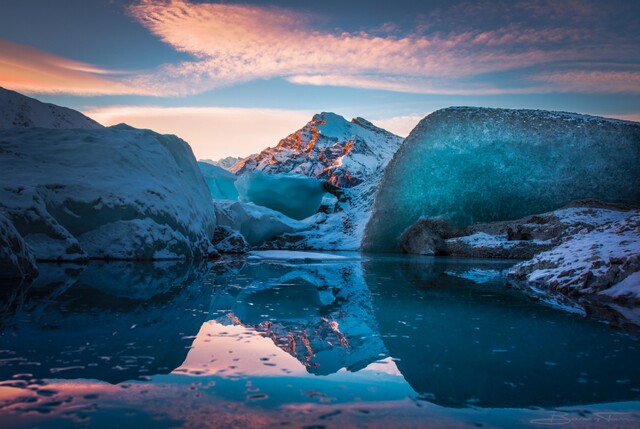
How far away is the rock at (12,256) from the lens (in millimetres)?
4668

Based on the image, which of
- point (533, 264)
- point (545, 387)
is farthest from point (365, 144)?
point (545, 387)

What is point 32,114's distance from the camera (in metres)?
11.3

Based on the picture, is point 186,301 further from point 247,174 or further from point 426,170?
point 247,174

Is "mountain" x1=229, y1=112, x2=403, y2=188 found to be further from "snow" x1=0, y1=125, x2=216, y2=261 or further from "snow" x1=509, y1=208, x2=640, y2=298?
"snow" x1=509, y1=208, x2=640, y2=298

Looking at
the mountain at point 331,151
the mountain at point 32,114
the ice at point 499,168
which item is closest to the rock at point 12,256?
the mountain at point 32,114

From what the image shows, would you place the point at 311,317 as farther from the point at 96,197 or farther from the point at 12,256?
the point at 96,197

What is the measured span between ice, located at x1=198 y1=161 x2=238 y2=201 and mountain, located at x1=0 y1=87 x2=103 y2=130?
919 inches

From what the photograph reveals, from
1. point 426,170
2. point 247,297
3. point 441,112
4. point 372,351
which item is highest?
point 441,112

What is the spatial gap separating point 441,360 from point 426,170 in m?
19.5

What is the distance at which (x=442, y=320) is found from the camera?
302cm

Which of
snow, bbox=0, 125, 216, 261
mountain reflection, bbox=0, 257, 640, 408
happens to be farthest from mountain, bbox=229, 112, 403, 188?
mountain reflection, bbox=0, 257, 640, 408

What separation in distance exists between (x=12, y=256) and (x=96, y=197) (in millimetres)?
2958

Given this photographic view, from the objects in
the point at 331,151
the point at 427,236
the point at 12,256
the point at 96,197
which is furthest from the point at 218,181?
the point at 12,256

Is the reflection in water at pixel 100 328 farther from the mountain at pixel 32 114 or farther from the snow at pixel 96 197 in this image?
the mountain at pixel 32 114
